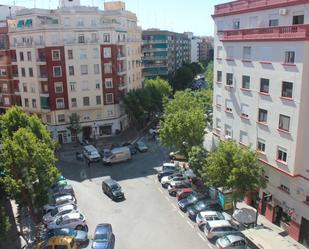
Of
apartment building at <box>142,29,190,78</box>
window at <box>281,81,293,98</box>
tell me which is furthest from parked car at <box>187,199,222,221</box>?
apartment building at <box>142,29,190,78</box>

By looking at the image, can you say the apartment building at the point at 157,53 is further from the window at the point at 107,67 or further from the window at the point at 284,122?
the window at the point at 284,122

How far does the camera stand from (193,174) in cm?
4059

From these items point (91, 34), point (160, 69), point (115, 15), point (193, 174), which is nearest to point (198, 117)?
point (193, 174)

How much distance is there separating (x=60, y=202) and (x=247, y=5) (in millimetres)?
27493

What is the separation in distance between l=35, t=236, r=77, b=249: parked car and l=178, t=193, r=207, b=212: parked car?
39.5 ft

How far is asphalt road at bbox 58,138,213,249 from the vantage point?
2875cm

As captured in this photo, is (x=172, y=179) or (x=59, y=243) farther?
(x=172, y=179)

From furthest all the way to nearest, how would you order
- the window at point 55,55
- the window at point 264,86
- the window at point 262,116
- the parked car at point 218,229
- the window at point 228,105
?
the window at point 55,55 → the window at point 228,105 → the window at point 262,116 → the window at point 264,86 → the parked car at point 218,229

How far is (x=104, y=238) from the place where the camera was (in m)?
27.2

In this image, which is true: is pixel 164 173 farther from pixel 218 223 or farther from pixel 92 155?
pixel 218 223

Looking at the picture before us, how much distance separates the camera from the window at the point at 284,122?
2697cm

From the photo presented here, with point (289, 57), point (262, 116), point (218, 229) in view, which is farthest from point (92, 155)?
point (289, 57)

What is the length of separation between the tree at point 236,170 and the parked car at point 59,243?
1378cm

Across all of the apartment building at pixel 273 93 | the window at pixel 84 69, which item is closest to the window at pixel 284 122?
the apartment building at pixel 273 93
